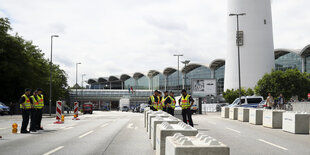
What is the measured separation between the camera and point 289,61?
77438 mm

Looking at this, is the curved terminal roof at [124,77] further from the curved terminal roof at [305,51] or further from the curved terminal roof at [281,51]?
the curved terminal roof at [305,51]

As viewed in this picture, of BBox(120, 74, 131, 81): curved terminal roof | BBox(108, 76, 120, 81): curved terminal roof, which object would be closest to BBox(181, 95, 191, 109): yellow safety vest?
BBox(120, 74, 131, 81): curved terminal roof

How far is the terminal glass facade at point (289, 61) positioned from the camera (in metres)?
73.9

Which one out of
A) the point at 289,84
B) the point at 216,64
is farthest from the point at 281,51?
the point at 289,84

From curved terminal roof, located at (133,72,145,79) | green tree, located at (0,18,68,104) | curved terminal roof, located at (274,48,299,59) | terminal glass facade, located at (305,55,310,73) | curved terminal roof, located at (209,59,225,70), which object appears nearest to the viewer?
green tree, located at (0,18,68,104)

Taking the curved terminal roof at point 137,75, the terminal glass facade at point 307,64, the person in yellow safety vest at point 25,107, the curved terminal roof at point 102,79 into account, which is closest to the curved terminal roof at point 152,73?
the curved terminal roof at point 137,75

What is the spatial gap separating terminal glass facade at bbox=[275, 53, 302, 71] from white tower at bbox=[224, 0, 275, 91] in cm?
567

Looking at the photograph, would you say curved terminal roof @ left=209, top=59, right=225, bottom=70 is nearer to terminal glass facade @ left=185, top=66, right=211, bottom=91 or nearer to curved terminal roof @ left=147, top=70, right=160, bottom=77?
terminal glass facade @ left=185, top=66, right=211, bottom=91

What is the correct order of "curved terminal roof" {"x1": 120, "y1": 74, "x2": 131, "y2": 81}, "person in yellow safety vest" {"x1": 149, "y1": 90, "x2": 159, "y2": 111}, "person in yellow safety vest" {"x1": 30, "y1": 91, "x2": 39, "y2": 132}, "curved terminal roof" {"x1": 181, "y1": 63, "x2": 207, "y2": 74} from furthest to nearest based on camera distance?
"curved terminal roof" {"x1": 120, "y1": 74, "x2": 131, "y2": 81}, "curved terminal roof" {"x1": 181, "y1": 63, "x2": 207, "y2": 74}, "person in yellow safety vest" {"x1": 149, "y1": 90, "x2": 159, "y2": 111}, "person in yellow safety vest" {"x1": 30, "y1": 91, "x2": 39, "y2": 132}

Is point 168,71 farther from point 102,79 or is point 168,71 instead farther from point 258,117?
point 258,117

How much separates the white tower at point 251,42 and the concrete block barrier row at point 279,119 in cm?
4831

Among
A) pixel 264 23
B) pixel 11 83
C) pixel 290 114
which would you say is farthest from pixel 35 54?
pixel 290 114

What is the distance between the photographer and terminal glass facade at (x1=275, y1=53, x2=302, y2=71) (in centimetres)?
7390

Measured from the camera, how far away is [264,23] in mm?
70750
